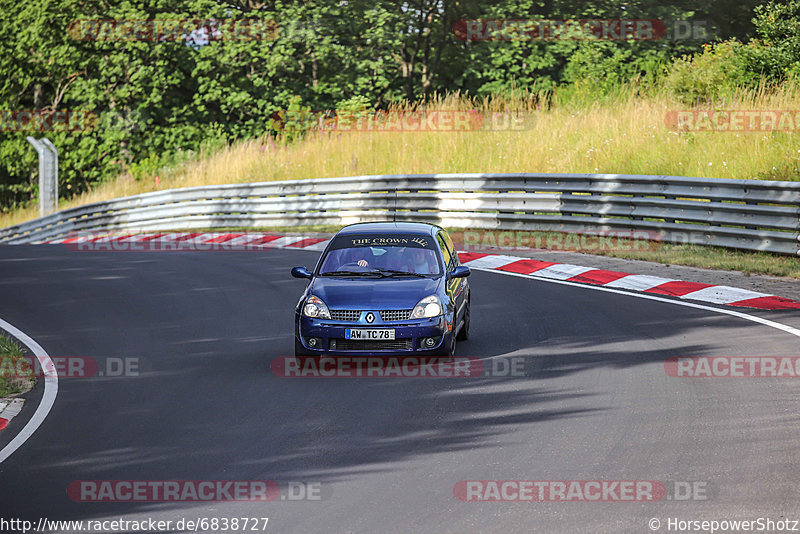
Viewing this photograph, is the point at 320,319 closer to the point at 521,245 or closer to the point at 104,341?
the point at 104,341

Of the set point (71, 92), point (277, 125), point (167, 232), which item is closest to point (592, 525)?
point (167, 232)

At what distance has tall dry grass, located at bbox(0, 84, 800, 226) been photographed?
918 inches

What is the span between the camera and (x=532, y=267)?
19250 mm

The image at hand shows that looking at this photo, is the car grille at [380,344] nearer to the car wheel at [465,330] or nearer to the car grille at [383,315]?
the car grille at [383,315]

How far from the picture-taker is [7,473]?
7930 millimetres

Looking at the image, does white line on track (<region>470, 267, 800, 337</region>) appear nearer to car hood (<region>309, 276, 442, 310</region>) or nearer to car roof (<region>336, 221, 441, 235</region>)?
car roof (<region>336, 221, 441, 235</region>)

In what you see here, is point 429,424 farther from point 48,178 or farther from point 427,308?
point 48,178

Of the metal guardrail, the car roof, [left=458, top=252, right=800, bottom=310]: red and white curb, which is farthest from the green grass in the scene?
the metal guardrail

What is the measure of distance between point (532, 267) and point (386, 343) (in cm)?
829

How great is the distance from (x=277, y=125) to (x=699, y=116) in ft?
64.5

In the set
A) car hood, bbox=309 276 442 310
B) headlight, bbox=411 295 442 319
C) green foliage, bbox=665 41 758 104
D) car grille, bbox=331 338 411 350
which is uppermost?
green foliage, bbox=665 41 758 104

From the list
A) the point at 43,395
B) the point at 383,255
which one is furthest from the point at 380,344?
the point at 43,395

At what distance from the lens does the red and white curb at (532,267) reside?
1544 centimetres

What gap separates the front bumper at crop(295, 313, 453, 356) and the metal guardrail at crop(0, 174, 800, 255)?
29.3 feet
